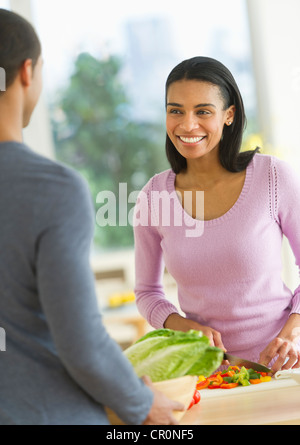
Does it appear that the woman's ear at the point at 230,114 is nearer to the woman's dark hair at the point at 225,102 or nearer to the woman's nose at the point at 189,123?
the woman's dark hair at the point at 225,102

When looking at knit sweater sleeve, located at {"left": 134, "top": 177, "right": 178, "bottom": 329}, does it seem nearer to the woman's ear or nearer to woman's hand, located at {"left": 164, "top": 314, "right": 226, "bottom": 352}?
woman's hand, located at {"left": 164, "top": 314, "right": 226, "bottom": 352}

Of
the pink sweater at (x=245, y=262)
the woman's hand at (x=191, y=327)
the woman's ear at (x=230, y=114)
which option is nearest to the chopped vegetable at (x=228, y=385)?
the woman's hand at (x=191, y=327)

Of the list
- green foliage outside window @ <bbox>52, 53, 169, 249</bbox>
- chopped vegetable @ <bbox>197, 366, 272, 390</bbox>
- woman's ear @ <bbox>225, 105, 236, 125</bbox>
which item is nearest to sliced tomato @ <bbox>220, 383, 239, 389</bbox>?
chopped vegetable @ <bbox>197, 366, 272, 390</bbox>

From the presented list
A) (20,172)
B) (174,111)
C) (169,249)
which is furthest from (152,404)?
(174,111)

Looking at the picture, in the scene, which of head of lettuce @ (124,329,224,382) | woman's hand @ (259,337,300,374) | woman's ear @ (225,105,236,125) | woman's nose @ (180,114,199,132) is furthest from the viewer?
woman's ear @ (225,105,236,125)

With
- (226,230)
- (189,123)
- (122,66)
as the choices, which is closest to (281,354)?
(226,230)

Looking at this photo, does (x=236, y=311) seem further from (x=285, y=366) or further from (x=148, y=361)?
(x=148, y=361)

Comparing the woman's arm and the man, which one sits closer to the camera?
the man

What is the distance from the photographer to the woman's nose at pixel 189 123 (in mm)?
1761

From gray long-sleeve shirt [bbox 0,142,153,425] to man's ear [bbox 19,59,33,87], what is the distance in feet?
0.42

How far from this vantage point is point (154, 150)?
6.12 m

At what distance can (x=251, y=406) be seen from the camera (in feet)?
4.56

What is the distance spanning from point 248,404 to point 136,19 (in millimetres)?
5314

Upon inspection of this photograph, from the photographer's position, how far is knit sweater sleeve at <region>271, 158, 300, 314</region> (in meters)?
1.79
